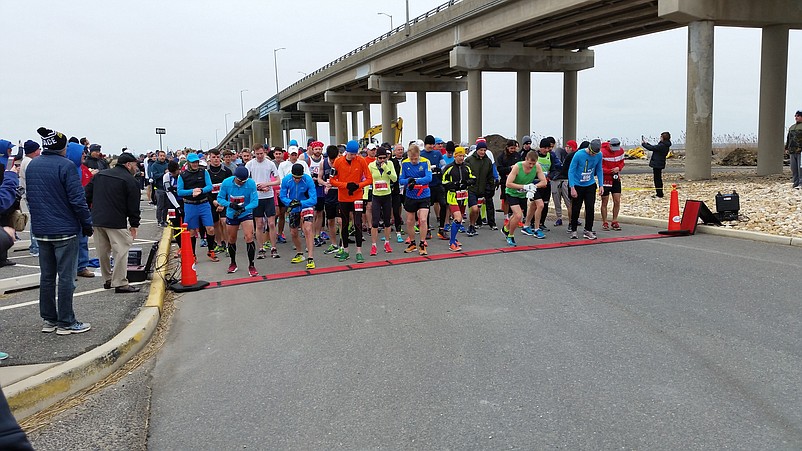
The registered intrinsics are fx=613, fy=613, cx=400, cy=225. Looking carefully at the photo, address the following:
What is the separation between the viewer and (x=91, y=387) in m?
5.03

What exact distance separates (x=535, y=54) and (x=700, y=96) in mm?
19384

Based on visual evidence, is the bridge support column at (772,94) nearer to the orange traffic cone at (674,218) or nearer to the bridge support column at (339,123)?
the orange traffic cone at (674,218)

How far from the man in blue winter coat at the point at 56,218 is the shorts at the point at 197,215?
4.56 m

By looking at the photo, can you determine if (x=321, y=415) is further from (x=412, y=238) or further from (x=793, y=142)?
(x=793, y=142)

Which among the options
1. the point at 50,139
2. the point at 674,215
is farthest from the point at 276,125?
the point at 50,139

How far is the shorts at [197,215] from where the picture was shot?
10664 millimetres

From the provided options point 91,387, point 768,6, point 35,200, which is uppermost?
point 768,6

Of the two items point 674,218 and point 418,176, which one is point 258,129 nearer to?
point 418,176

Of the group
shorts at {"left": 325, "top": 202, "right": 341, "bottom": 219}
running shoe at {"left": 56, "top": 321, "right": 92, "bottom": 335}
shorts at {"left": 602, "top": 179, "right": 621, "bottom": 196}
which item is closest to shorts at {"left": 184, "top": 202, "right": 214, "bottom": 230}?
shorts at {"left": 325, "top": 202, "right": 341, "bottom": 219}

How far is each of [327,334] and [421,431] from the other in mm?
2383

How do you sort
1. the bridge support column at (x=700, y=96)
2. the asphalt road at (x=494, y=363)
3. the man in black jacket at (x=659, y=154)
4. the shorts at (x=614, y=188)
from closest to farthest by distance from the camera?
the asphalt road at (x=494, y=363)
the shorts at (x=614, y=188)
the man in black jacket at (x=659, y=154)
the bridge support column at (x=700, y=96)

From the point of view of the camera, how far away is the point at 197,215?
10.7 meters

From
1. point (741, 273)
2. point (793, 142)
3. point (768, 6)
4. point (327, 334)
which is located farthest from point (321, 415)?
point (768, 6)

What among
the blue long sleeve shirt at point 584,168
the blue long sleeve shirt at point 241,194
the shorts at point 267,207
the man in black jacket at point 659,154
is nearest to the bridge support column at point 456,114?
the man in black jacket at point 659,154
